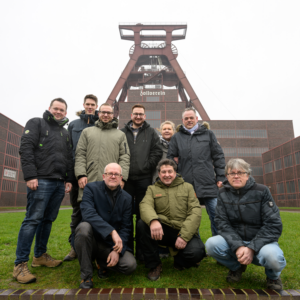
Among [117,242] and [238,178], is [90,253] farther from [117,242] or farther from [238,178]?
[238,178]

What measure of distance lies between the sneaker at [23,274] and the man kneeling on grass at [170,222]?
1.27m

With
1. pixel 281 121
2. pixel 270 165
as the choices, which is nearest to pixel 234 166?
pixel 270 165

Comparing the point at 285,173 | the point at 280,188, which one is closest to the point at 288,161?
the point at 285,173

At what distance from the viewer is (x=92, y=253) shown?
286 centimetres

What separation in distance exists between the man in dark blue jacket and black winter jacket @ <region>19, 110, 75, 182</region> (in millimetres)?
621

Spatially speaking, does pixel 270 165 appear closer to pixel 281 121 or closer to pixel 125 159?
pixel 281 121

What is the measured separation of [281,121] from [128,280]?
47.0m

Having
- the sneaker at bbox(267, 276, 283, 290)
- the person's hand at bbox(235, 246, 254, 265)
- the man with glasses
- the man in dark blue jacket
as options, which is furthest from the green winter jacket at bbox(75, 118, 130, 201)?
the sneaker at bbox(267, 276, 283, 290)

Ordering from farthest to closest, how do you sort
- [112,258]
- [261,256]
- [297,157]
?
1. [297,157]
2. [112,258]
3. [261,256]

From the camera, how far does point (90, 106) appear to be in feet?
13.2

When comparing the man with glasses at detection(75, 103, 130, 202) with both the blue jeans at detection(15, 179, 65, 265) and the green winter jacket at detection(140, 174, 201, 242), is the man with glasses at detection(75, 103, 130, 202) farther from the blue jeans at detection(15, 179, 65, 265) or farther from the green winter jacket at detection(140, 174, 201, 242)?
the green winter jacket at detection(140, 174, 201, 242)

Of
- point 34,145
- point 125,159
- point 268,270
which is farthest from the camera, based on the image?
point 125,159

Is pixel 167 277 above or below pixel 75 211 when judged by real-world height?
below

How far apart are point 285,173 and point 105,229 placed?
110 feet
